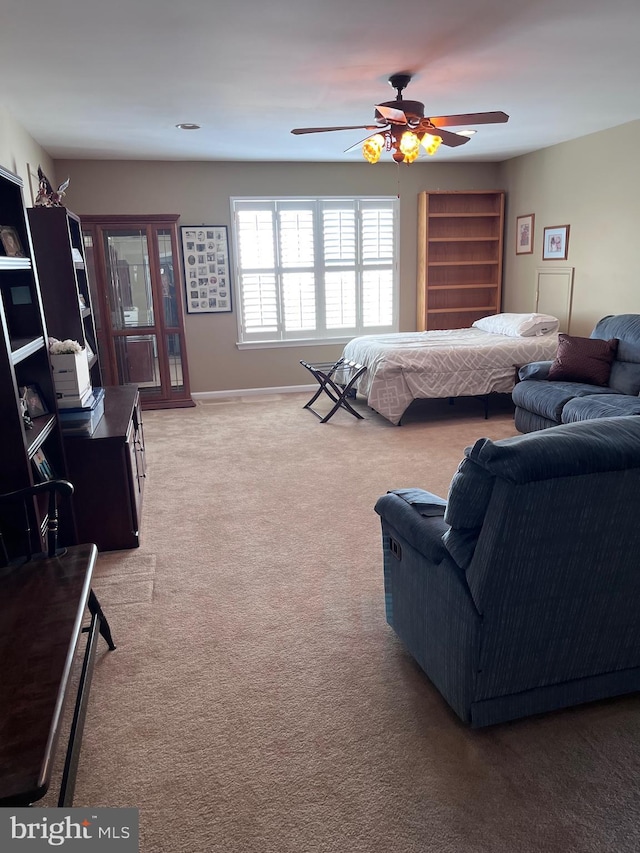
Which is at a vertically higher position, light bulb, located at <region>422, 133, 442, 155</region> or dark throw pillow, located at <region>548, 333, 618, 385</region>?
light bulb, located at <region>422, 133, 442, 155</region>

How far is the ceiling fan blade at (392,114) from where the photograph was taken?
351 centimetres

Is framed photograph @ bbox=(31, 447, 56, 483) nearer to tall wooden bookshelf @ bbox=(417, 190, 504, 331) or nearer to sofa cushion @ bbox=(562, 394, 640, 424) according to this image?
sofa cushion @ bbox=(562, 394, 640, 424)

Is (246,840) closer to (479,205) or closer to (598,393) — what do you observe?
(598,393)

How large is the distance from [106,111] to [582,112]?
3568mm

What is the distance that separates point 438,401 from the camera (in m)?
6.30

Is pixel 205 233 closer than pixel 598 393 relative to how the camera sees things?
No

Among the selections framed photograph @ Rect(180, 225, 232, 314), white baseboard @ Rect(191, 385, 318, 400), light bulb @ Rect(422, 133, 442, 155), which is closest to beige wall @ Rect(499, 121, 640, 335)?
light bulb @ Rect(422, 133, 442, 155)

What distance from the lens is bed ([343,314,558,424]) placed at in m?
5.29

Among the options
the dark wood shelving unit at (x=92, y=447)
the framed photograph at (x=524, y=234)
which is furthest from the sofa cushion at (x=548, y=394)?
the dark wood shelving unit at (x=92, y=447)

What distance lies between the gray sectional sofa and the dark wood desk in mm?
3467

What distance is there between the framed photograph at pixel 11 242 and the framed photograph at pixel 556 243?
5.26 meters

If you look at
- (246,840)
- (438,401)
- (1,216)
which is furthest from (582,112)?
(246,840)

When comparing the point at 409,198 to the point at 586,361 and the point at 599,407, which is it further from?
the point at 599,407

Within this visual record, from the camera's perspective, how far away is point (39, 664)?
1459 millimetres
